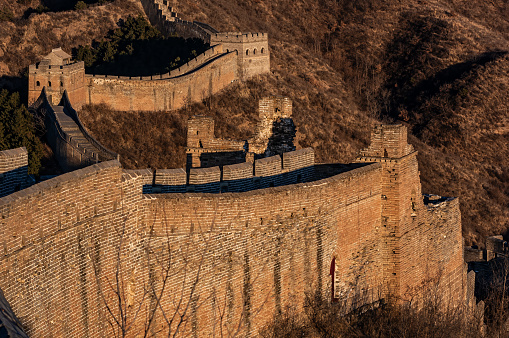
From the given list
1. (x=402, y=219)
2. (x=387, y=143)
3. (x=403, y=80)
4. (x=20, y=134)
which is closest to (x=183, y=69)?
(x=403, y=80)

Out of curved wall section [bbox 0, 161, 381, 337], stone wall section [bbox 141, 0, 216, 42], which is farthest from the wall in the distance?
curved wall section [bbox 0, 161, 381, 337]

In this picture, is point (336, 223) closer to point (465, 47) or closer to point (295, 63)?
point (295, 63)

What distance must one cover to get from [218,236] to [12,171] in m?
3.88

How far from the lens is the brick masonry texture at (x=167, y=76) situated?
48094 mm

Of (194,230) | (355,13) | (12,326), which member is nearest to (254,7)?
(355,13)

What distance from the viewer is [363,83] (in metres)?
73.7

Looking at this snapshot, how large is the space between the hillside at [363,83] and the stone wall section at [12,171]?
2317 centimetres

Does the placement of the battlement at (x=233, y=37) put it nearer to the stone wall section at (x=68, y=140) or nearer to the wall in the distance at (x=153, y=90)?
the wall in the distance at (x=153, y=90)

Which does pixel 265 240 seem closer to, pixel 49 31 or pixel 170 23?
pixel 49 31

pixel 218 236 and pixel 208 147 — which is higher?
pixel 208 147

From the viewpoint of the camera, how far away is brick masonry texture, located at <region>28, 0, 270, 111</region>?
4809 centimetres

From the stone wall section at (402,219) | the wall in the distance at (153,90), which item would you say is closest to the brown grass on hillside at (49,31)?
the wall in the distance at (153,90)

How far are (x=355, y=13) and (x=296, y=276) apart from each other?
61.7m

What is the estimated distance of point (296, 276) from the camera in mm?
22422
